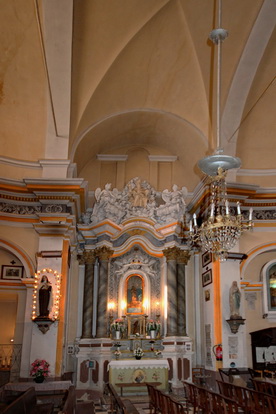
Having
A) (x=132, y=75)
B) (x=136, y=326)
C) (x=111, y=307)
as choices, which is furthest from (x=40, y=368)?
(x=132, y=75)

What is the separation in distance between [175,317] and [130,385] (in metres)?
2.85

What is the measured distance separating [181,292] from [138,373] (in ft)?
8.87

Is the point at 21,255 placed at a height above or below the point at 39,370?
above

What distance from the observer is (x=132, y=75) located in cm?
1192

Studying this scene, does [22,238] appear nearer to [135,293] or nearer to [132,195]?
[132,195]

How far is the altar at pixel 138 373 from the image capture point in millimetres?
11883

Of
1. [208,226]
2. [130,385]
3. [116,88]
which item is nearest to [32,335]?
[130,385]

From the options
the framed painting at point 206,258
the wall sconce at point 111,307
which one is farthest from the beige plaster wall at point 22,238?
the framed painting at point 206,258

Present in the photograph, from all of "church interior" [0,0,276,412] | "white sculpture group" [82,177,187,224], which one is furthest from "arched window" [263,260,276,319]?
"white sculpture group" [82,177,187,224]

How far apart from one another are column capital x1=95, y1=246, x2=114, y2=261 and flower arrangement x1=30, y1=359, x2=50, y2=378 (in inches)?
148

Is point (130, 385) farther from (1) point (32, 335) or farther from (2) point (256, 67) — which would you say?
(2) point (256, 67)

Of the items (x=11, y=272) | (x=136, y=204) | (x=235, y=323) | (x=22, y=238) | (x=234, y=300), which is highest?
(x=136, y=204)

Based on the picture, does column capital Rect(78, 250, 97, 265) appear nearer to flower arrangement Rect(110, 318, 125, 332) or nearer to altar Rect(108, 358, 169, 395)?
flower arrangement Rect(110, 318, 125, 332)

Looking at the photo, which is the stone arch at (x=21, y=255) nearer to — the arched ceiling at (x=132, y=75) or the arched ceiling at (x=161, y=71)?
the arched ceiling at (x=132, y=75)
